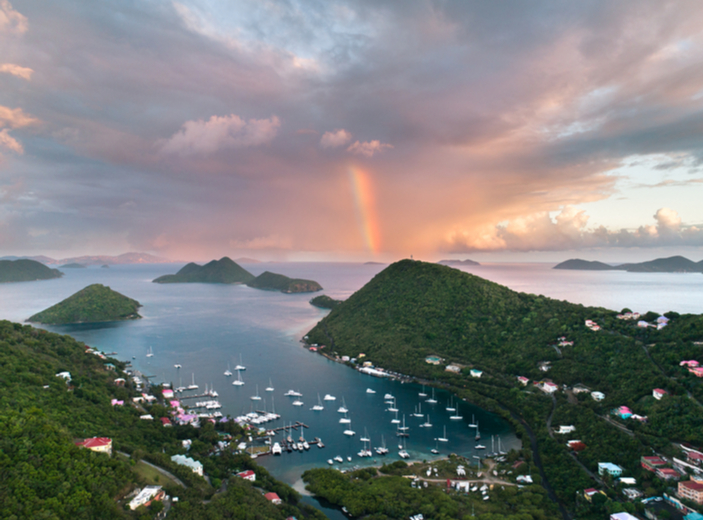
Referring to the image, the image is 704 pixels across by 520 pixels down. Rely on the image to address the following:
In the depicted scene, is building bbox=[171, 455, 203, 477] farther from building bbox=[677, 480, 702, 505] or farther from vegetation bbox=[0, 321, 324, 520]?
building bbox=[677, 480, 702, 505]

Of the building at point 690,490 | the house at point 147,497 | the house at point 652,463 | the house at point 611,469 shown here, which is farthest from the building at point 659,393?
the house at point 147,497

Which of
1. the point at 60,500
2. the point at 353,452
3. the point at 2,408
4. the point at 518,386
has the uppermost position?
the point at 2,408

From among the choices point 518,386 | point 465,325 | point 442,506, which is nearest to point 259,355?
point 465,325

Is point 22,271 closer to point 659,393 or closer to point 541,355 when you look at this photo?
point 541,355

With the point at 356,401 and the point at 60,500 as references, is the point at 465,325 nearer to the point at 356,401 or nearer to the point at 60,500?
the point at 356,401

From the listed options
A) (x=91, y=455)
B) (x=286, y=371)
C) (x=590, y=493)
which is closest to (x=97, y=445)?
(x=91, y=455)

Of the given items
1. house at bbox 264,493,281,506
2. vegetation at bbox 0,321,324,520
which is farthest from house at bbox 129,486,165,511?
house at bbox 264,493,281,506
